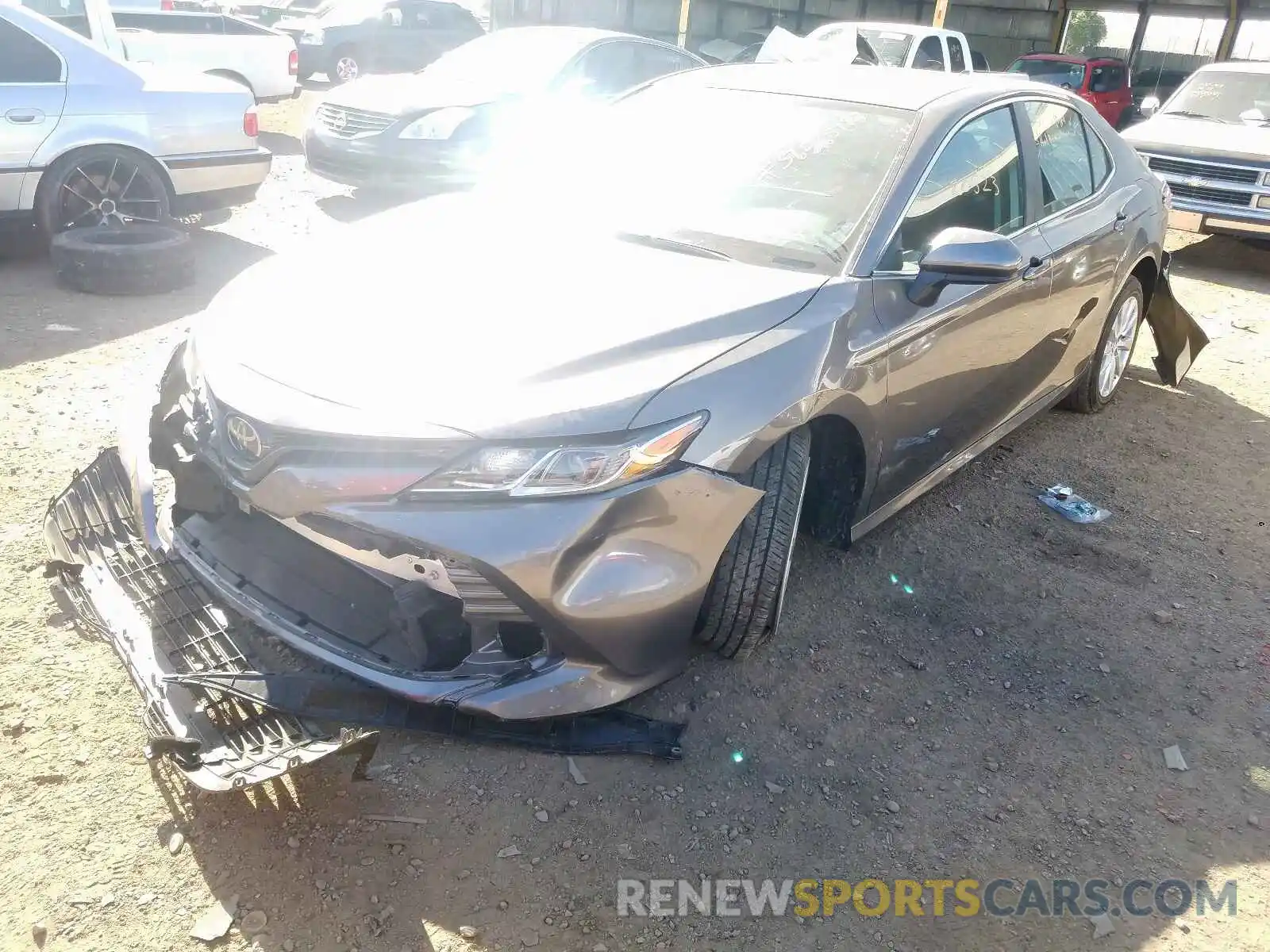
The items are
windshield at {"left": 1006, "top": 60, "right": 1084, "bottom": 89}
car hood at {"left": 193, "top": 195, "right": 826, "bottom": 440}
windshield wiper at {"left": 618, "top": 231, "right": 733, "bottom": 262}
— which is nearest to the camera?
car hood at {"left": 193, "top": 195, "right": 826, "bottom": 440}

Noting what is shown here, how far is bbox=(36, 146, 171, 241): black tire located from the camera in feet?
19.6

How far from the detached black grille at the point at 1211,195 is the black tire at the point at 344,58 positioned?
1299 centimetres

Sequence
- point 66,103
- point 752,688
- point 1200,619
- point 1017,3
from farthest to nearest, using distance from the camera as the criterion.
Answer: point 1017,3 → point 66,103 → point 1200,619 → point 752,688

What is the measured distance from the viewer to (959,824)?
8.34 ft

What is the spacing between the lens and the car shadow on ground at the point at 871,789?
7.35ft

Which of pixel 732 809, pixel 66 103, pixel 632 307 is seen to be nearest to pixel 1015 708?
pixel 732 809

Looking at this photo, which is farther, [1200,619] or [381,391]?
[1200,619]

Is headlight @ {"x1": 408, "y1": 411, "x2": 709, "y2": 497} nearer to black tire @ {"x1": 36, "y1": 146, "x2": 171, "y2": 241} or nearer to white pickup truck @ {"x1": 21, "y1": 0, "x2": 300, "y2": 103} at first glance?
black tire @ {"x1": 36, "y1": 146, "x2": 171, "y2": 241}

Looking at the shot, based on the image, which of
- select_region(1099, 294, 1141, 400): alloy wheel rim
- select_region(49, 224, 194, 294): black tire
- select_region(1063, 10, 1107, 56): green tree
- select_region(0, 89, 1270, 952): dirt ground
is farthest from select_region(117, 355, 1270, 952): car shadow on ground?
select_region(1063, 10, 1107, 56): green tree

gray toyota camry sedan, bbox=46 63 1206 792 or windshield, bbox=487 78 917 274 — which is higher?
windshield, bbox=487 78 917 274

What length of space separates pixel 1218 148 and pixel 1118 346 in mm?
4838

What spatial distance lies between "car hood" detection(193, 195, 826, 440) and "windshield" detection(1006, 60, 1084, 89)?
14.8m

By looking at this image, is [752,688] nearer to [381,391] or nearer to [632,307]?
[632,307]

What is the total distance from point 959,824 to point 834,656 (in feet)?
2.35
